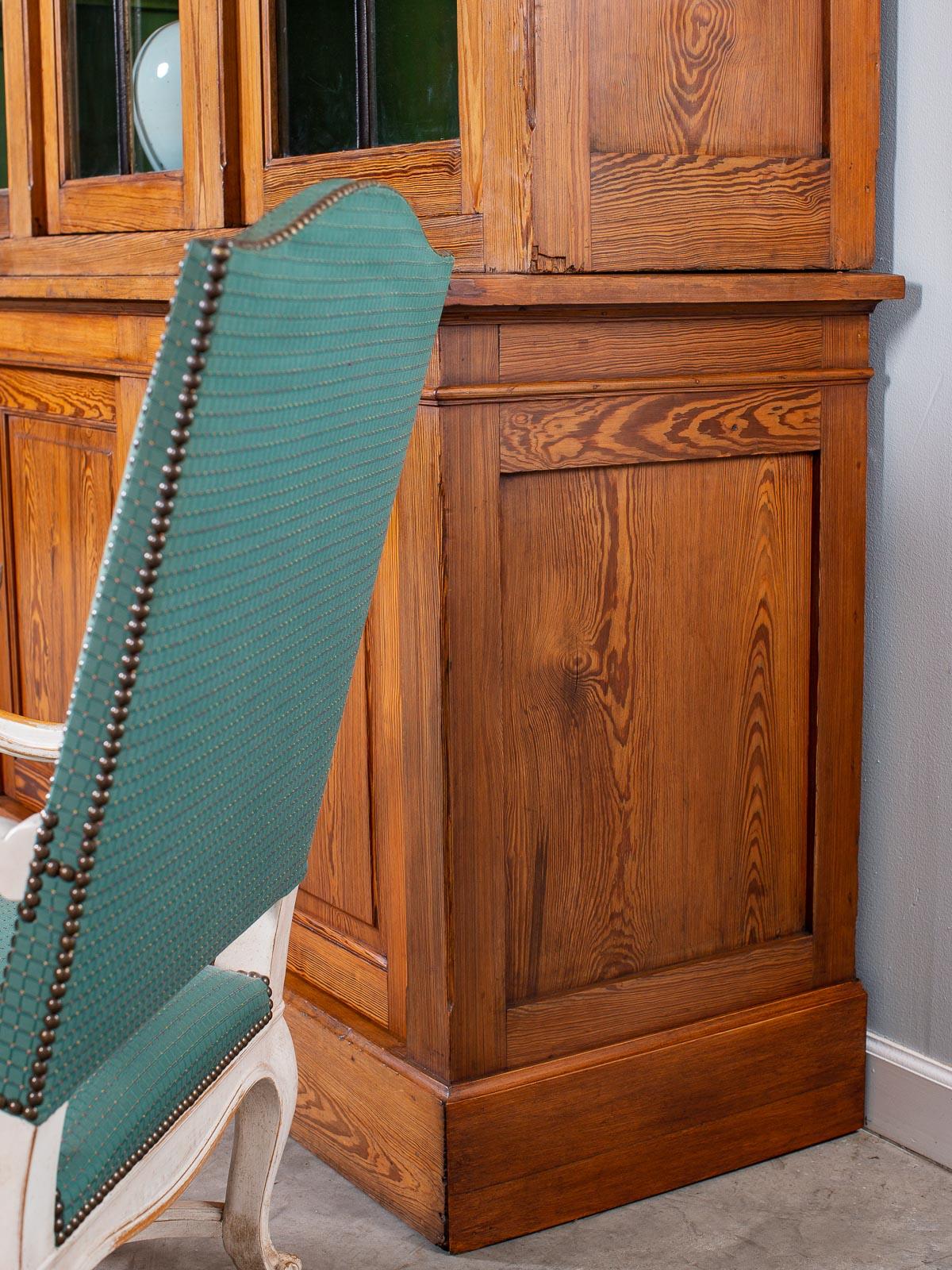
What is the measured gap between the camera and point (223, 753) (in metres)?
0.98

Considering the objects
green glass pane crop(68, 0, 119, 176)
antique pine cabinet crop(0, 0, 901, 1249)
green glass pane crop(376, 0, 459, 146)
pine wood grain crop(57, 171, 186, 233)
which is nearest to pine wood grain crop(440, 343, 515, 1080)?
antique pine cabinet crop(0, 0, 901, 1249)

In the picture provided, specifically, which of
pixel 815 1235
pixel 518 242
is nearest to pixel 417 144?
pixel 518 242

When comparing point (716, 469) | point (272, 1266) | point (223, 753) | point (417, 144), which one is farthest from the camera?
point (716, 469)

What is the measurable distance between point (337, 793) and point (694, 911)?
44 cm

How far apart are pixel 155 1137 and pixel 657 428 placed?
3.02 feet

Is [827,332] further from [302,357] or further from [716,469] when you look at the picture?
[302,357]

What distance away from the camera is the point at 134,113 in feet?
6.73

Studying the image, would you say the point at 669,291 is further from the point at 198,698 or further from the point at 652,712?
the point at 198,698

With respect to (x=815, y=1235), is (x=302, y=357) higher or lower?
higher

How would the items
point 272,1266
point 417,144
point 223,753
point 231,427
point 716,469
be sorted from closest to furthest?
point 231,427, point 223,753, point 272,1266, point 417,144, point 716,469

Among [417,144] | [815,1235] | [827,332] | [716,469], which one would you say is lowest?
[815,1235]

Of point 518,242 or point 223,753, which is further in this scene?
point 518,242

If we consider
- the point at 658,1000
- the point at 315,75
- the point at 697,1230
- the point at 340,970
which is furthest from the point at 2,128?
the point at 697,1230

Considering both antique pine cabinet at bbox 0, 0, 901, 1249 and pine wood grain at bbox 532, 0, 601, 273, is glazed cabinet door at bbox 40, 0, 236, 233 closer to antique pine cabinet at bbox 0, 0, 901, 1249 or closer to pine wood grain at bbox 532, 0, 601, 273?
antique pine cabinet at bbox 0, 0, 901, 1249
